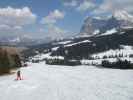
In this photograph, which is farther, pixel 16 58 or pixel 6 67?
pixel 16 58

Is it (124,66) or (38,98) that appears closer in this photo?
(38,98)

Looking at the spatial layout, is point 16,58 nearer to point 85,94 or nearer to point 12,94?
point 12,94

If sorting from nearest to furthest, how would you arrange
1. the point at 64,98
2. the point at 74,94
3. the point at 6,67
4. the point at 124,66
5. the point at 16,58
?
the point at 64,98 < the point at 74,94 < the point at 6,67 < the point at 124,66 < the point at 16,58

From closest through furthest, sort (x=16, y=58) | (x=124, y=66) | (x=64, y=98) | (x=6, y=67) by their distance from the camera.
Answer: (x=64, y=98), (x=6, y=67), (x=124, y=66), (x=16, y=58)

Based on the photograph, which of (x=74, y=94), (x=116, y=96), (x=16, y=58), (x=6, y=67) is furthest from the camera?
(x=16, y=58)

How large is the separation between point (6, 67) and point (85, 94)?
61.7 meters

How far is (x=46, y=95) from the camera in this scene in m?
33.9

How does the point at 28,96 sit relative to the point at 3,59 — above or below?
below

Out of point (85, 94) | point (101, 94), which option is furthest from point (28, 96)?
point (101, 94)

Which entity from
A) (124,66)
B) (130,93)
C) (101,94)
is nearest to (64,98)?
(101,94)

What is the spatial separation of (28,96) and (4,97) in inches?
158

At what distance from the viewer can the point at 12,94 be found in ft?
121

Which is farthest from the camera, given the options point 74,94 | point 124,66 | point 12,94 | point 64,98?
point 124,66

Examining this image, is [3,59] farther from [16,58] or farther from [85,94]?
[85,94]
